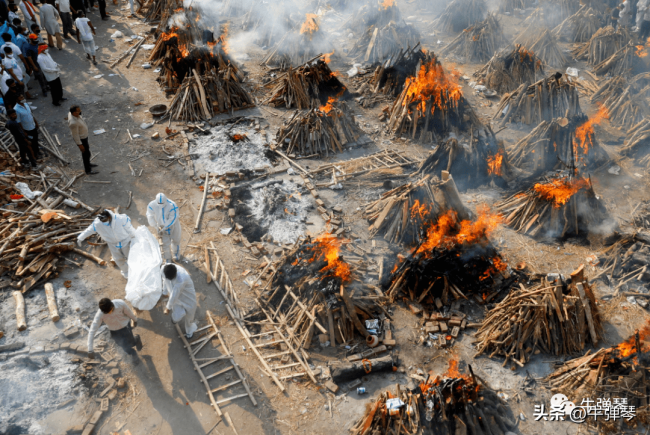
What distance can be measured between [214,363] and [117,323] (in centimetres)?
182

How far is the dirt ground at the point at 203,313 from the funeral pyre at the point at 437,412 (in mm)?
831

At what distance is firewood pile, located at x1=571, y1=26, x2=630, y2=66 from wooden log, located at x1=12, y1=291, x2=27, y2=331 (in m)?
20.9

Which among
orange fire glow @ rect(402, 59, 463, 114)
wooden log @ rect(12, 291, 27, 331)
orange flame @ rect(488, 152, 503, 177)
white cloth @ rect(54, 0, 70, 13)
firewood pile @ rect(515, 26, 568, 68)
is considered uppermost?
firewood pile @ rect(515, 26, 568, 68)

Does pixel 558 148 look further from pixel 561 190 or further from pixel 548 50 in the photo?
pixel 548 50

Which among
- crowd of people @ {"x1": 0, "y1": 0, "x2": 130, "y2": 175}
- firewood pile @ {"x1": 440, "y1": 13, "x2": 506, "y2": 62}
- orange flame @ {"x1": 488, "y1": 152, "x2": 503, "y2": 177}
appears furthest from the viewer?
firewood pile @ {"x1": 440, "y1": 13, "x2": 506, "y2": 62}

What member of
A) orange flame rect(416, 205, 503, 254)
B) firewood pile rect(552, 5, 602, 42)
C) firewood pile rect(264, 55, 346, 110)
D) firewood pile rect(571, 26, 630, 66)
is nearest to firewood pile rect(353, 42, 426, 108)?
firewood pile rect(264, 55, 346, 110)

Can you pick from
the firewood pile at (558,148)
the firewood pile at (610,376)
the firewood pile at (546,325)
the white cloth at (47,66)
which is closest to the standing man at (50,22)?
the white cloth at (47,66)

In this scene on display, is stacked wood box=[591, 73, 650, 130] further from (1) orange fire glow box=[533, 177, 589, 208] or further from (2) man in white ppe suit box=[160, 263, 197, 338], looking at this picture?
(2) man in white ppe suit box=[160, 263, 197, 338]

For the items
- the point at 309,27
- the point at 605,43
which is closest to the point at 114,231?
the point at 309,27

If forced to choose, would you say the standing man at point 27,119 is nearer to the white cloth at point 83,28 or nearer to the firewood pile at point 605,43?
the white cloth at point 83,28

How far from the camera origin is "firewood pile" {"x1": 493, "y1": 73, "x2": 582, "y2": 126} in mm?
15078

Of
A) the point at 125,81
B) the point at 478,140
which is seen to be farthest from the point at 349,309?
the point at 125,81

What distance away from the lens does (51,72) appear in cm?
1440

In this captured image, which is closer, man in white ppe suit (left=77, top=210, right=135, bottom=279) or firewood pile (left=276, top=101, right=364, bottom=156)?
man in white ppe suit (left=77, top=210, right=135, bottom=279)
